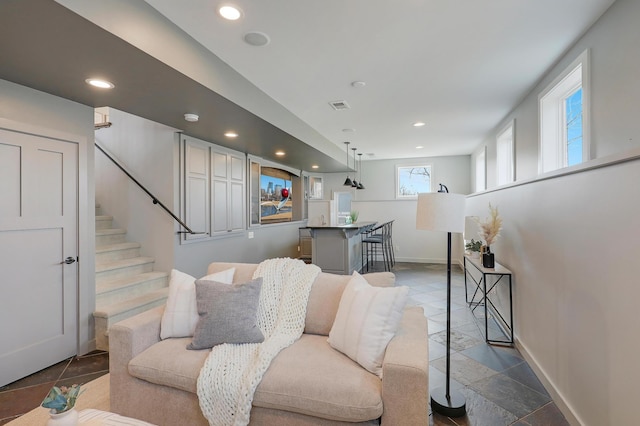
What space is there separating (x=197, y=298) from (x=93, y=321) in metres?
1.82

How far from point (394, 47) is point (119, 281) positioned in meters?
3.90

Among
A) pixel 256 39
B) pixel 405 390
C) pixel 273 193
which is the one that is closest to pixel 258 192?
pixel 273 193

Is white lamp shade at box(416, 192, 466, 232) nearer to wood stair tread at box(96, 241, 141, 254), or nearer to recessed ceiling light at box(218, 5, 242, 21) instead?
recessed ceiling light at box(218, 5, 242, 21)

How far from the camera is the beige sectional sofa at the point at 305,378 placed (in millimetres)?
1442

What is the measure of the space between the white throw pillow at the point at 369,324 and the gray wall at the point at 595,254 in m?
1.03

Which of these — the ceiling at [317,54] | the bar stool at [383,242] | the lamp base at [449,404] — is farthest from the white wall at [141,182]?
the bar stool at [383,242]

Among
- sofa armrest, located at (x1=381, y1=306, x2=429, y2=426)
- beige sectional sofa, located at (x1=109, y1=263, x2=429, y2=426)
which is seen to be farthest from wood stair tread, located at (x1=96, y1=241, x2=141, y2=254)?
sofa armrest, located at (x1=381, y1=306, x2=429, y2=426)

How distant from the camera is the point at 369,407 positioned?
4.68 ft

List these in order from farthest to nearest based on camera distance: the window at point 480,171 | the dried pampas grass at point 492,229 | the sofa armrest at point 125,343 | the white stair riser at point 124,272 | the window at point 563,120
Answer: the window at point 480,171 < the white stair riser at point 124,272 < the dried pampas grass at point 492,229 < the window at point 563,120 < the sofa armrest at point 125,343

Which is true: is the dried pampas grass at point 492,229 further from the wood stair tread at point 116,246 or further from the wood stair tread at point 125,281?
the wood stair tread at point 116,246

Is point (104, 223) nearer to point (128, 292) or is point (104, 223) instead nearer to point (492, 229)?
point (128, 292)

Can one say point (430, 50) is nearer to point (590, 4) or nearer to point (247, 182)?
point (590, 4)

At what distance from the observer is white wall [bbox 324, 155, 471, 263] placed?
24.4 feet

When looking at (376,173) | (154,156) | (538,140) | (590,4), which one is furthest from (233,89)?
(376,173)
